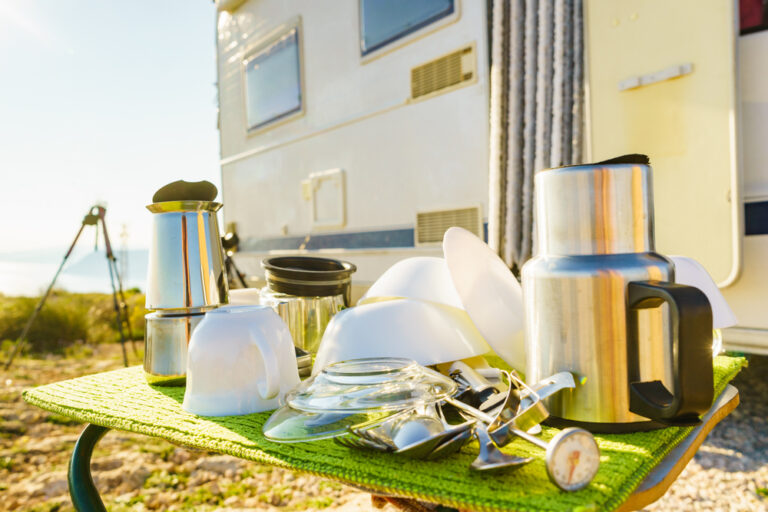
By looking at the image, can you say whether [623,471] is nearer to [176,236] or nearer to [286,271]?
[286,271]

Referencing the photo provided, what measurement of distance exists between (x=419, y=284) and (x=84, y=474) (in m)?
0.65

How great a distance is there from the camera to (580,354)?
633 mm

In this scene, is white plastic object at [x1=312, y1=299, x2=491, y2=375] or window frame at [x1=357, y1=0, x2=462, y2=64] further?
window frame at [x1=357, y1=0, x2=462, y2=64]

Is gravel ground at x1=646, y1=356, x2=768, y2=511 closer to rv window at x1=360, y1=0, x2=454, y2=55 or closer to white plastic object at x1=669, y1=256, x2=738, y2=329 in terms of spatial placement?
white plastic object at x1=669, y1=256, x2=738, y2=329

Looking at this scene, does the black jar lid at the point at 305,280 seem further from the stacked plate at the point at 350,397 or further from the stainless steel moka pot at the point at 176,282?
the stacked plate at the point at 350,397

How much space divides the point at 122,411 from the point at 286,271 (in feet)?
1.22

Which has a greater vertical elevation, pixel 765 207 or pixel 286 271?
pixel 765 207

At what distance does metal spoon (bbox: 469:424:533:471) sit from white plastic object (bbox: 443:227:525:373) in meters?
0.32

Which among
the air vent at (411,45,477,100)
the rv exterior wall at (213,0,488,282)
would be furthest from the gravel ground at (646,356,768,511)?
the air vent at (411,45,477,100)

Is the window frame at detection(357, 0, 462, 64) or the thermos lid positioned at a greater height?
the window frame at detection(357, 0, 462, 64)

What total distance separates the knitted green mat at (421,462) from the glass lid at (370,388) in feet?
0.18

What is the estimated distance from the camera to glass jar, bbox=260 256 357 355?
1.05 m

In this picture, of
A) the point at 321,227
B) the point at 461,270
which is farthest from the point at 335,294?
the point at 321,227

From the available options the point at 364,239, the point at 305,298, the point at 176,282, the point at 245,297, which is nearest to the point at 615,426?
the point at 305,298
